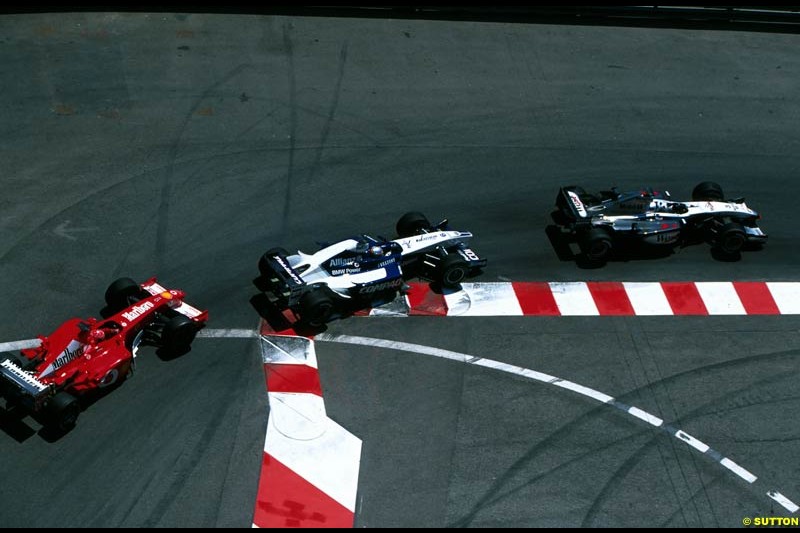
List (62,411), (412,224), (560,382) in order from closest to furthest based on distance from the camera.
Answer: (62,411) → (560,382) → (412,224)

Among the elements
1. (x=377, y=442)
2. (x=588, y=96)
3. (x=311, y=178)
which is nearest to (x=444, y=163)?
(x=311, y=178)

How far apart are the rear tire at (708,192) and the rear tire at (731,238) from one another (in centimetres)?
106

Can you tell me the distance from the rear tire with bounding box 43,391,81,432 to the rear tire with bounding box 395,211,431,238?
22.5 feet

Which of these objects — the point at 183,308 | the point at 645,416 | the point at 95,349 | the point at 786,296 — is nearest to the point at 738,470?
the point at 645,416

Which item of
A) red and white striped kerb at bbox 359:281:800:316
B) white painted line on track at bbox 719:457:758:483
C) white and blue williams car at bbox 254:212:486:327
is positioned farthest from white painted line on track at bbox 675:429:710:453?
white and blue williams car at bbox 254:212:486:327

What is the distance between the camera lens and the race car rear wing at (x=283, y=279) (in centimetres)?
1538

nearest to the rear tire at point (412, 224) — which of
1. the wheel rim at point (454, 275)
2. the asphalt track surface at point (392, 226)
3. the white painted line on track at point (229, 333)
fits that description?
the asphalt track surface at point (392, 226)

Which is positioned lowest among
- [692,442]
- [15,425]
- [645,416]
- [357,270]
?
[692,442]

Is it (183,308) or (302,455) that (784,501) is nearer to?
(302,455)

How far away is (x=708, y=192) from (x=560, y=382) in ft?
21.0

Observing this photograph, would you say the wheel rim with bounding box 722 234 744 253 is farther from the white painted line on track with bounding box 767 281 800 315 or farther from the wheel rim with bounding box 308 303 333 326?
the wheel rim with bounding box 308 303 333 326

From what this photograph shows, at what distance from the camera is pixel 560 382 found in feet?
49.5

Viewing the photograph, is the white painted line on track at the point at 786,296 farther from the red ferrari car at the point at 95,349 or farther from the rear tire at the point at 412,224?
the red ferrari car at the point at 95,349

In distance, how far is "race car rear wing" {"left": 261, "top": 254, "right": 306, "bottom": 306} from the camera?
15383 mm
